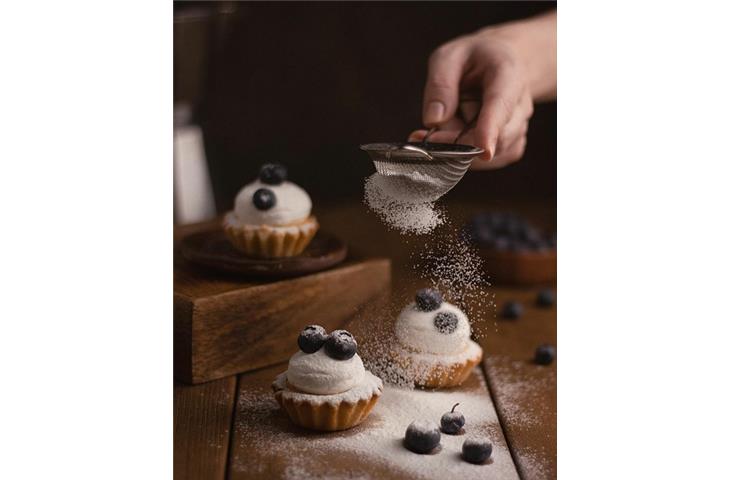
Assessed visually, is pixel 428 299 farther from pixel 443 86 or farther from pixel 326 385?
pixel 443 86

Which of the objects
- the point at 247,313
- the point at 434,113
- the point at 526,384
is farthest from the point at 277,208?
the point at 526,384

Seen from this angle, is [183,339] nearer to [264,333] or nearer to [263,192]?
[264,333]

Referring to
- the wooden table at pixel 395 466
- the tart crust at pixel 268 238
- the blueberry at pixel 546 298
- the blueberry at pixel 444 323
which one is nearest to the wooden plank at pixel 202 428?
the wooden table at pixel 395 466

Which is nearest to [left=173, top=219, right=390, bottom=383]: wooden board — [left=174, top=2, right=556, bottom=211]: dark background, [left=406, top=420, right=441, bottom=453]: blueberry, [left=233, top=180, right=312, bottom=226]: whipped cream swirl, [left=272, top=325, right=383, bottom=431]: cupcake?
[left=233, top=180, right=312, bottom=226]: whipped cream swirl

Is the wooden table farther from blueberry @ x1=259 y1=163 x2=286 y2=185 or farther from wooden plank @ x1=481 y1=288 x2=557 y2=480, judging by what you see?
blueberry @ x1=259 y1=163 x2=286 y2=185

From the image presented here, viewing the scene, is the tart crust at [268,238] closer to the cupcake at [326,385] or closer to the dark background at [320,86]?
the cupcake at [326,385]

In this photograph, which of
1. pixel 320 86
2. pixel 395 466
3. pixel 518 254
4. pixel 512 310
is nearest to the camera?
pixel 395 466

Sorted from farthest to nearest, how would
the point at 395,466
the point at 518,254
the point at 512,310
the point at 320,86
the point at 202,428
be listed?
the point at 320,86
the point at 518,254
the point at 512,310
the point at 202,428
the point at 395,466
